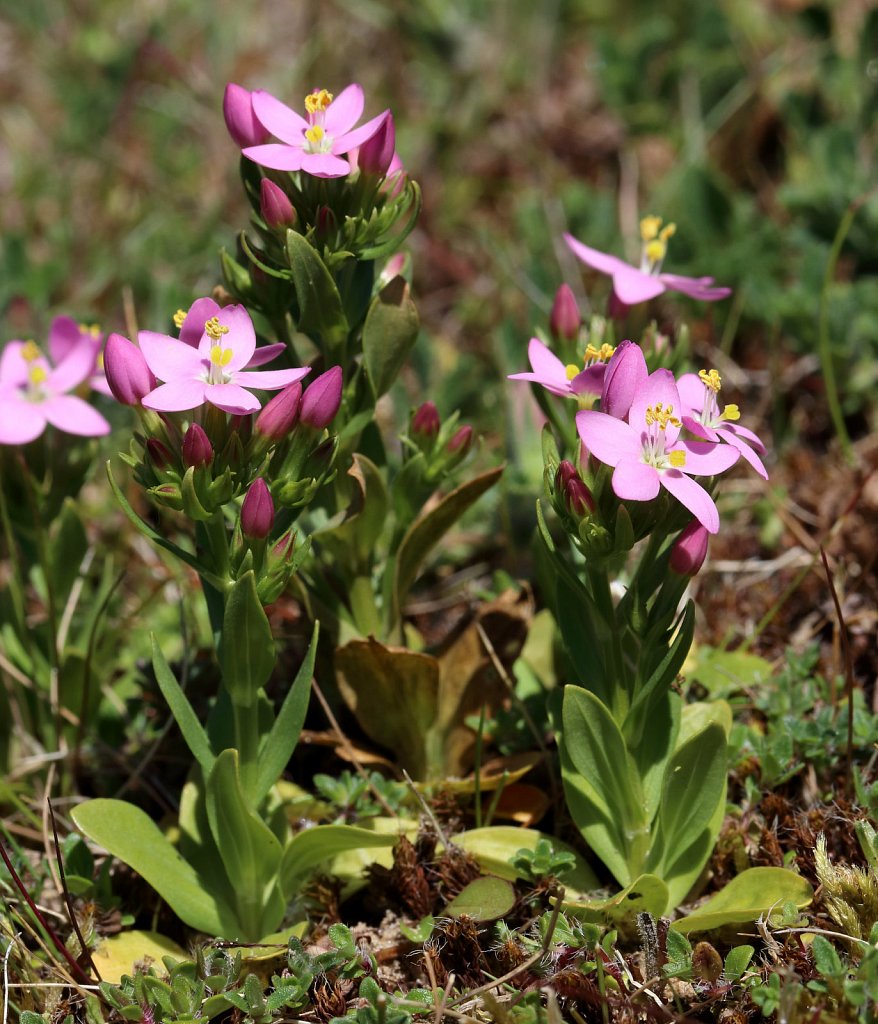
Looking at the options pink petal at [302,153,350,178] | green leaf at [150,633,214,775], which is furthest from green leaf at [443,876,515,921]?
pink petal at [302,153,350,178]

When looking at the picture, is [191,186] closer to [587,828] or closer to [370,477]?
[370,477]

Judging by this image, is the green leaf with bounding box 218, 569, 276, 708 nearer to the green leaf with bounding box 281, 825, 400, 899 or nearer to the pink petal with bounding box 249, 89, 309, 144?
the green leaf with bounding box 281, 825, 400, 899

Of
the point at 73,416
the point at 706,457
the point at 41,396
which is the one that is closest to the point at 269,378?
the point at 706,457

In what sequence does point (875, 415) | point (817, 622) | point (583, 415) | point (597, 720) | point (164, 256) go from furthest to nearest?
1. point (164, 256)
2. point (875, 415)
3. point (817, 622)
4. point (597, 720)
5. point (583, 415)

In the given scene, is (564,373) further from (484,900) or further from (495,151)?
(495,151)

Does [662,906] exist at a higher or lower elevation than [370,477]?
lower

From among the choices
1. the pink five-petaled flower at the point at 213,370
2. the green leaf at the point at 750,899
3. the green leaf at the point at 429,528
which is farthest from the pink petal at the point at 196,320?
the green leaf at the point at 750,899

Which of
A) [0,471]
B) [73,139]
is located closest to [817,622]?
[0,471]

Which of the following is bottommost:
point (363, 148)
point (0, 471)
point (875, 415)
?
point (875, 415)
